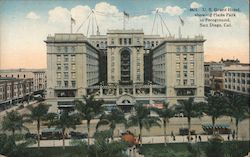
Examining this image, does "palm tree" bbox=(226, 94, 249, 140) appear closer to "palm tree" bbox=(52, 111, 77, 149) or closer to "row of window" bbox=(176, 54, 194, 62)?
"row of window" bbox=(176, 54, 194, 62)

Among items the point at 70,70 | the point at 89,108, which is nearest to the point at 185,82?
the point at 89,108

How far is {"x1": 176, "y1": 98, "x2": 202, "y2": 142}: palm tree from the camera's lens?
6.40 m

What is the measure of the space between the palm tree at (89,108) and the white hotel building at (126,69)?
0.14m

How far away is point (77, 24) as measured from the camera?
6.22 metres

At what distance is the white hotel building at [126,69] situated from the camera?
631 cm

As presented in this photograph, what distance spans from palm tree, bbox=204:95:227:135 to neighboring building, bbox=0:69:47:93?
2.80 meters

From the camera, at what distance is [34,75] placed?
20.5ft

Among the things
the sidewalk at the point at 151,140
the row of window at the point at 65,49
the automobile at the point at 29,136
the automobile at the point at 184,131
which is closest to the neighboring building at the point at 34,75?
the row of window at the point at 65,49

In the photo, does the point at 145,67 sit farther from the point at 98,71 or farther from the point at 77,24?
the point at 77,24

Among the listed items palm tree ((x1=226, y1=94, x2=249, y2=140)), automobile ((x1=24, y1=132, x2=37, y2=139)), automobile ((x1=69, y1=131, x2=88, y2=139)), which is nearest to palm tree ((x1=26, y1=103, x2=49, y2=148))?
automobile ((x1=24, y1=132, x2=37, y2=139))

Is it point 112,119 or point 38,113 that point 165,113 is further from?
point 38,113

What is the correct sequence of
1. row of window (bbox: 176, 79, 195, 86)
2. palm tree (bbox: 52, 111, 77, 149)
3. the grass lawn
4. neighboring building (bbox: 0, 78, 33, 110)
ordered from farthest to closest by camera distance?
1. row of window (bbox: 176, 79, 195, 86)
2. neighboring building (bbox: 0, 78, 33, 110)
3. palm tree (bbox: 52, 111, 77, 149)
4. the grass lawn

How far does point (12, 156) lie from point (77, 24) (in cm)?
235

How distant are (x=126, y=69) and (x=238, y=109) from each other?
2.05 meters
